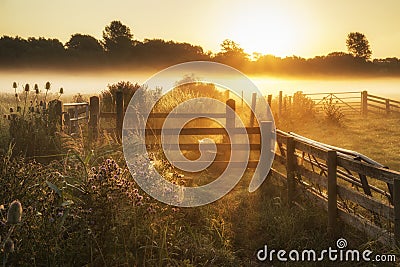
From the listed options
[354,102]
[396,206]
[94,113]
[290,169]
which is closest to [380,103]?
[354,102]

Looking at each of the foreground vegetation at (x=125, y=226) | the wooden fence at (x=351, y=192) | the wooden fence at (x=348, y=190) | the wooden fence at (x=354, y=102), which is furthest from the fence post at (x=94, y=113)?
the wooden fence at (x=354, y=102)

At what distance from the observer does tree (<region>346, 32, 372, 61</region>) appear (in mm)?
64812

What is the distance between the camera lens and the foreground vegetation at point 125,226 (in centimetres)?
430

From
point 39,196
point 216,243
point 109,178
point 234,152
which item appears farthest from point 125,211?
point 234,152

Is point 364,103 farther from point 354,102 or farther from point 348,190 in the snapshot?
Answer: point 348,190

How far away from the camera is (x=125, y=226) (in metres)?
4.93

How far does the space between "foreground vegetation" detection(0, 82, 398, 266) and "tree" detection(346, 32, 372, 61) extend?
62210 millimetres

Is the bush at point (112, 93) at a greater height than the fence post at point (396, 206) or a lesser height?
greater

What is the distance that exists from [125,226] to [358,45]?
6564 centimetres

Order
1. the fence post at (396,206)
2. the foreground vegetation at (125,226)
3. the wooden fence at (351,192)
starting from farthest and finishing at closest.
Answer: the wooden fence at (351,192) < the fence post at (396,206) < the foreground vegetation at (125,226)

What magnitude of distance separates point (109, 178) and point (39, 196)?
0.91 metres

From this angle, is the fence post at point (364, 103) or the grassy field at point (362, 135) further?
the fence post at point (364, 103)

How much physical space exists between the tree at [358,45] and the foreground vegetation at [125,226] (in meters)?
62.2

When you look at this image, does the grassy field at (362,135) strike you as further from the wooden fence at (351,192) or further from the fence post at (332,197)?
the fence post at (332,197)
